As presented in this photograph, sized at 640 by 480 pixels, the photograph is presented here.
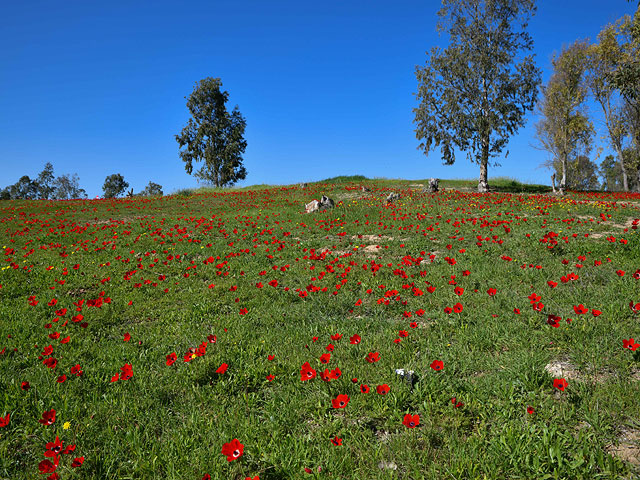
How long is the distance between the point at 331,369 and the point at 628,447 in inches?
103

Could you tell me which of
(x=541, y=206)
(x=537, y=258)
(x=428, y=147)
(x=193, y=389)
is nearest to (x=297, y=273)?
(x=193, y=389)

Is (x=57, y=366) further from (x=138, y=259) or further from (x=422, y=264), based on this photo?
(x=422, y=264)

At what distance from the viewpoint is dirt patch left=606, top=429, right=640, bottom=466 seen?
2594 mm

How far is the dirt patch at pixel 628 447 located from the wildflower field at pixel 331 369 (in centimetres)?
1

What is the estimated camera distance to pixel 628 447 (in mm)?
2680

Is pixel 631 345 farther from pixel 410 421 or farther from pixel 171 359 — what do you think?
pixel 171 359

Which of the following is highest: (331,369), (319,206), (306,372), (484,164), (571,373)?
(484,164)

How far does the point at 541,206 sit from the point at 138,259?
16.8 m

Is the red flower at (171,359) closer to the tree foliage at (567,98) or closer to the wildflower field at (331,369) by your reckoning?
the wildflower field at (331,369)

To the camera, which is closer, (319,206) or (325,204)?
(319,206)

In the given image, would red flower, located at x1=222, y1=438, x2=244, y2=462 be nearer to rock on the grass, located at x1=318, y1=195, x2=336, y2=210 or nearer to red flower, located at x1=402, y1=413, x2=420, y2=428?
red flower, located at x1=402, y1=413, x2=420, y2=428

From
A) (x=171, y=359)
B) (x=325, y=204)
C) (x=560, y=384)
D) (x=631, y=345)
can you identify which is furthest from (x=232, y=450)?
(x=325, y=204)

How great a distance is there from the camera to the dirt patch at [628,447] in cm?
259

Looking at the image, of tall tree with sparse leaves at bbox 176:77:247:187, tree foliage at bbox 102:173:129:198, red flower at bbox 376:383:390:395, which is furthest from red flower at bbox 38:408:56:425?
tree foliage at bbox 102:173:129:198
